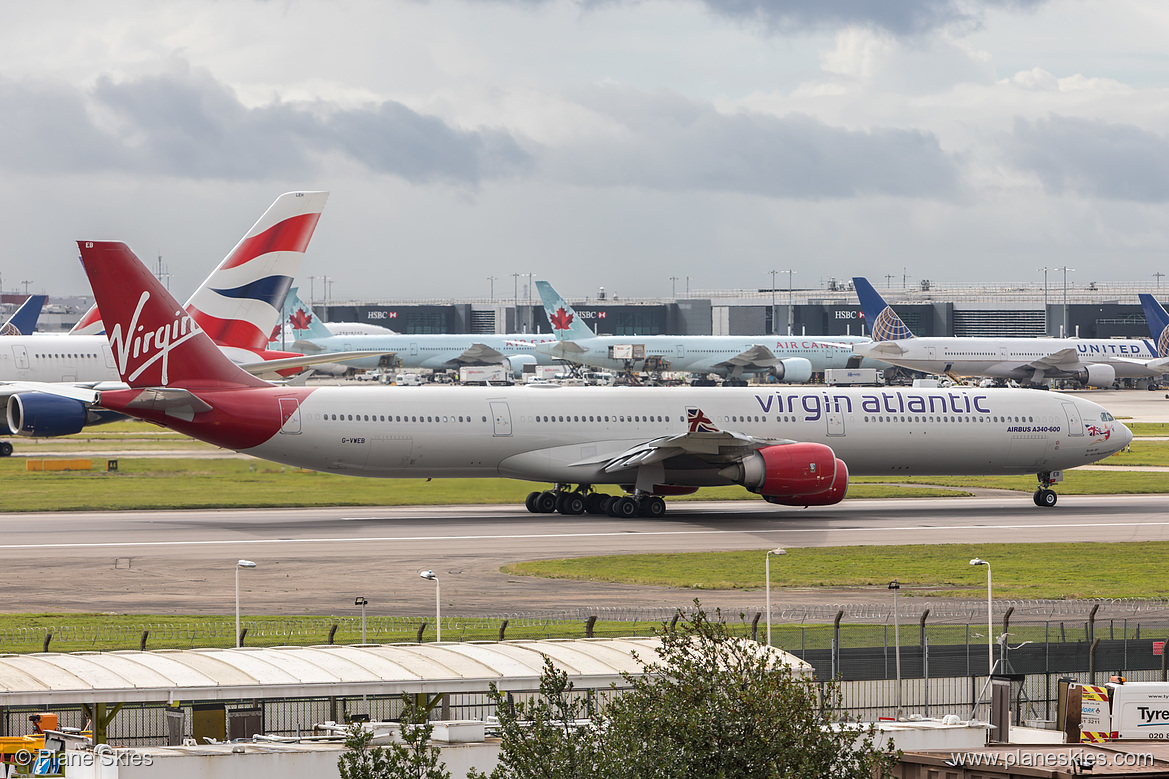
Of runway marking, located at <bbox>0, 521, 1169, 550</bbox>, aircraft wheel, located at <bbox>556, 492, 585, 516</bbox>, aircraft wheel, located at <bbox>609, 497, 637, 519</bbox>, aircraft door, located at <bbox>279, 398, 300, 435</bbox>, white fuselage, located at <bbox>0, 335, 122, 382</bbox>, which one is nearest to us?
runway marking, located at <bbox>0, 521, 1169, 550</bbox>

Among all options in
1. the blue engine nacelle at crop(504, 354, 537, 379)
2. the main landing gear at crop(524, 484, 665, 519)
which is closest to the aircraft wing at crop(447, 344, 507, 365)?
the blue engine nacelle at crop(504, 354, 537, 379)

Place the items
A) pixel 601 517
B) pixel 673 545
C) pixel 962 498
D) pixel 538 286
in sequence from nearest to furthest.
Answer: pixel 673 545, pixel 601 517, pixel 962 498, pixel 538 286

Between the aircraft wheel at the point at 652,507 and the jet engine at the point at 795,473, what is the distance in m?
3.48

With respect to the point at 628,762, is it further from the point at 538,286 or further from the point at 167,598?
the point at 538,286

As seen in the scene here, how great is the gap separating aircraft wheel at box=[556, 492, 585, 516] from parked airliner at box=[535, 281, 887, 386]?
82434 millimetres

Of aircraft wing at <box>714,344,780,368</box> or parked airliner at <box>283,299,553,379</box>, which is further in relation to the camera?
parked airliner at <box>283,299,553,379</box>

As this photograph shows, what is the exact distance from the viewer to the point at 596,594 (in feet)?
105

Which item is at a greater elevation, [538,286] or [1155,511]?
[538,286]

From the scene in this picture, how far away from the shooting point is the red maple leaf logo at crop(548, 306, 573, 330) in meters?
136

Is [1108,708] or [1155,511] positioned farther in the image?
[1155,511]

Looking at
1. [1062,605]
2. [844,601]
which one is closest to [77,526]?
[844,601]

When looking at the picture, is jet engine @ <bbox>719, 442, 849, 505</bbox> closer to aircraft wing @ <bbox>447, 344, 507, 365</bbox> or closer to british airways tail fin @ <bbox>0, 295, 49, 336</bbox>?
british airways tail fin @ <bbox>0, 295, 49, 336</bbox>

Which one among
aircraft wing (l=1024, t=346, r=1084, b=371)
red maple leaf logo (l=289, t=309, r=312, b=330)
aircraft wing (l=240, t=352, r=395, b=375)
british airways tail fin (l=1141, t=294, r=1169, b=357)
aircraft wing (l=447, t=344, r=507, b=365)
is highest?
red maple leaf logo (l=289, t=309, r=312, b=330)

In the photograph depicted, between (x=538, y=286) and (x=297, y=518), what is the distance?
94645 mm
